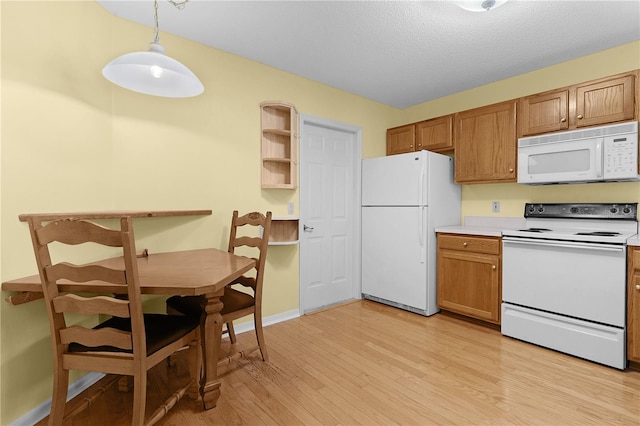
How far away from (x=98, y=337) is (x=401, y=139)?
3.54 metres

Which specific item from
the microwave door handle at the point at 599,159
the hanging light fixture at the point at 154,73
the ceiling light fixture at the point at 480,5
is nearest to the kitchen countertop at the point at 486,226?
the microwave door handle at the point at 599,159

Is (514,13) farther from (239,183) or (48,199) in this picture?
(48,199)

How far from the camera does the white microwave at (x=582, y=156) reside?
7.46 feet

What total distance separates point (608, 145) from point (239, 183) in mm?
2999

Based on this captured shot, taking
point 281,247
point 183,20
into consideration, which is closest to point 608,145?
point 281,247

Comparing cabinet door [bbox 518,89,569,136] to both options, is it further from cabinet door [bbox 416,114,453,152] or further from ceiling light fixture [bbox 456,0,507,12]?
ceiling light fixture [bbox 456,0,507,12]

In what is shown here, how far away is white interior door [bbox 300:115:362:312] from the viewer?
3.25m

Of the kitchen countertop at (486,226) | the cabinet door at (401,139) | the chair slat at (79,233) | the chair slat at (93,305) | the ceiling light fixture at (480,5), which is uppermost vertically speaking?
the ceiling light fixture at (480,5)

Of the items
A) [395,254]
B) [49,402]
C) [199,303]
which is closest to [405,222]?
[395,254]

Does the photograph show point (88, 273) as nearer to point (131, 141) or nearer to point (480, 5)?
point (131, 141)

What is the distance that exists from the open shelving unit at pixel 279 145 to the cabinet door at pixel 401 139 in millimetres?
1486

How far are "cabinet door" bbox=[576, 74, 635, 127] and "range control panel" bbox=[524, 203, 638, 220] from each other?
69cm

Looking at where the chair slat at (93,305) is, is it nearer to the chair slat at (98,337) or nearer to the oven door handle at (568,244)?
the chair slat at (98,337)

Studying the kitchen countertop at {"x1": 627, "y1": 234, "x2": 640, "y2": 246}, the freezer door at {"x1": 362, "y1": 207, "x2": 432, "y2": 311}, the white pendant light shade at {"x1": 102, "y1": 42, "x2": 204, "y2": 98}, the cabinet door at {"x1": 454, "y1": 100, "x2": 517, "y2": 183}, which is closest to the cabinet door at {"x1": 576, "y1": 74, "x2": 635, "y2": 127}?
the cabinet door at {"x1": 454, "y1": 100, "x2": 517, "y2": 183}
